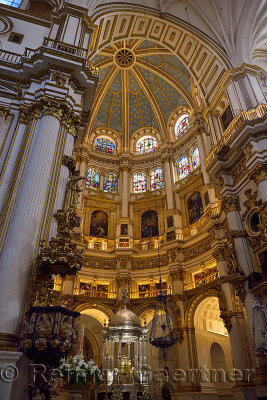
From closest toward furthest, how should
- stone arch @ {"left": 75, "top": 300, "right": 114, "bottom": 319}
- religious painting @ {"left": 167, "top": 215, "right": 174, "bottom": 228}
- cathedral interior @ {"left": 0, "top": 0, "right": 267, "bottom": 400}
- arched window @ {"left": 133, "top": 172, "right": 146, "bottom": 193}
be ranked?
1. cathedral interior @ {"left": 0, "top": 0, "right": 267, "bottom": 400}
2. stone arch @ {"left": 75, "top": 300, "right": 114, "bottom": 319}
3. religious painting @ {"left": 167, "top": 215, "right": 174, "bottom": 228}
4. arched window @ {"left": 133, "top": 172, "right": 146, "bottom": 193}

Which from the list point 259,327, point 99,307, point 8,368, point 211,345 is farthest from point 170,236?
point 8,368

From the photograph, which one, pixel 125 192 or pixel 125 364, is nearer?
pixel 125 364

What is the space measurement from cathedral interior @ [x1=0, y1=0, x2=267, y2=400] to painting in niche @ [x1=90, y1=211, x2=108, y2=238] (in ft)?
0.42

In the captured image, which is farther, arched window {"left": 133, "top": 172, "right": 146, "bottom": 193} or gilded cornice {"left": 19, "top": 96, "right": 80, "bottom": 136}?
arched window {"left": 133, "top": 172, "right": 146, "bottom": 193}

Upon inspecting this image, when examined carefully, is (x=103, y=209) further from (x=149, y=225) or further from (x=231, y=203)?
(x=231, y=203)

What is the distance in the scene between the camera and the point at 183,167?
23.1m

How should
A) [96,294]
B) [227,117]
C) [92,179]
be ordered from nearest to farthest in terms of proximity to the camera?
[227,117]
[96,294]
[92,179]

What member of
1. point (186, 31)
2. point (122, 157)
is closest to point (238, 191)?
point (186, 31)

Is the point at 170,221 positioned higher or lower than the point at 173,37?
lower

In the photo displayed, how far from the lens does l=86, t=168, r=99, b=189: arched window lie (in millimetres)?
24031

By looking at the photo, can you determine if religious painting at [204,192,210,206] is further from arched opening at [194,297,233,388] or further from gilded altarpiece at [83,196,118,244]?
gilded altarpiece at [83,196,118,244]

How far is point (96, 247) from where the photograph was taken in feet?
70.2
